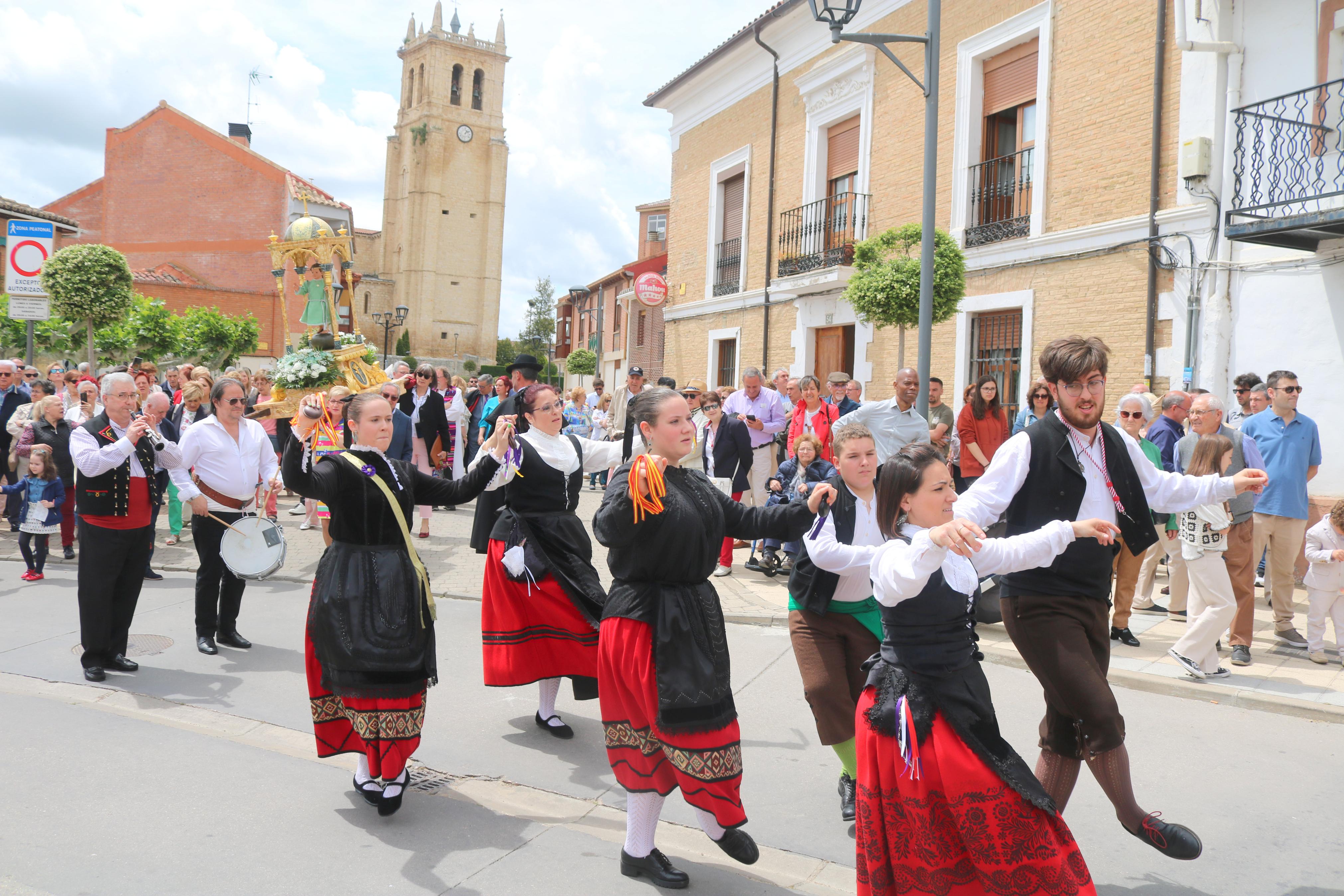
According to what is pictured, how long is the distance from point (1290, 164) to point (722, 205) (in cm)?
1198

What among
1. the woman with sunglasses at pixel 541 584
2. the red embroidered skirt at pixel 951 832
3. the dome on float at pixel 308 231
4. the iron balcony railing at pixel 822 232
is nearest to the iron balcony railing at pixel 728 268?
the iron balcony railing at pixel 822 232

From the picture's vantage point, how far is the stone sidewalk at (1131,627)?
6020 millimetres

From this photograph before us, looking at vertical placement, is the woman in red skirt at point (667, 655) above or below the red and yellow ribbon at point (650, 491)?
A: below

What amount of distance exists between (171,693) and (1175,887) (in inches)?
209

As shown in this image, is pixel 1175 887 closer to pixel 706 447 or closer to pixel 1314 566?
pixel 1314 566

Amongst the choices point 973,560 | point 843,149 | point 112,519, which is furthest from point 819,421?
point 843,149

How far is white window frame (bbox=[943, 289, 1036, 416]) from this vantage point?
1277 centimetres

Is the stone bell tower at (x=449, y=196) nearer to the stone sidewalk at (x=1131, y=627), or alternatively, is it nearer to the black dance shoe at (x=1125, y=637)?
the stone sidewalk at (x=1131, y=627)

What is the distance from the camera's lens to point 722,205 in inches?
807

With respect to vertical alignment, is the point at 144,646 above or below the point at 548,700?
below

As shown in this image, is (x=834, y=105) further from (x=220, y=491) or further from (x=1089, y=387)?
(x=1089, y=387)

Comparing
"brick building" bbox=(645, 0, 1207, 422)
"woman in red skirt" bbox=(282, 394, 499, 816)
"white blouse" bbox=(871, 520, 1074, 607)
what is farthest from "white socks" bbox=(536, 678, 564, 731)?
"brick building" bbox=(645, 0, 1207, 422)

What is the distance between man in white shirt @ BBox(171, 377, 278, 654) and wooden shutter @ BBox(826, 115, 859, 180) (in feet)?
39.9

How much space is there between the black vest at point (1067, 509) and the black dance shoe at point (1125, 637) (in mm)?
3895
